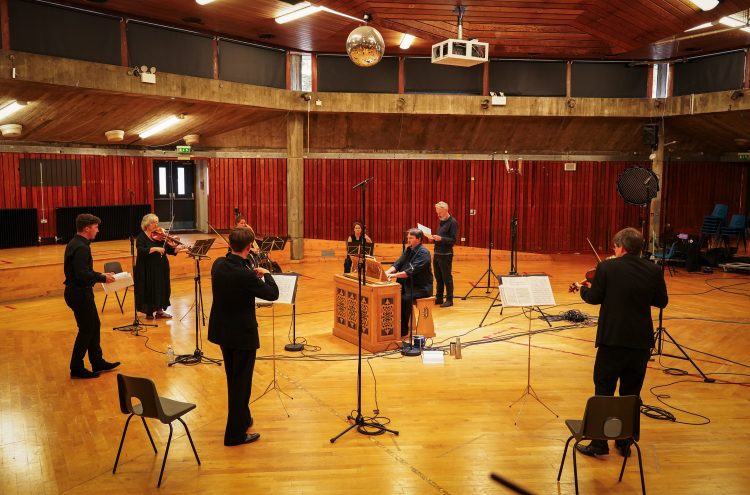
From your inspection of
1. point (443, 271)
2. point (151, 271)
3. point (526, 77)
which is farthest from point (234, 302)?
point (526, 77)

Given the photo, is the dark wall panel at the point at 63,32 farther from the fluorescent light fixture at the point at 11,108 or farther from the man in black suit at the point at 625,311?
the man in black suit at the point at 625,311

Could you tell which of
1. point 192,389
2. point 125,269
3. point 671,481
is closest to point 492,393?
point 671,481

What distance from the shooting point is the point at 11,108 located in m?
11.2

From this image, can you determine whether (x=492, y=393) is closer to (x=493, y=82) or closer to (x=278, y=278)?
(x=278, y=278)

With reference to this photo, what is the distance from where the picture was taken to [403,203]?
16000 millimetres

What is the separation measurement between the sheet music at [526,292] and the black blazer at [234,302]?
2.40 m

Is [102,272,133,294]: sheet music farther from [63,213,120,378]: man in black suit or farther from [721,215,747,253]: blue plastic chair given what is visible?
[721,215,747,253]: blue plastic chair

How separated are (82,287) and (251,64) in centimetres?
833

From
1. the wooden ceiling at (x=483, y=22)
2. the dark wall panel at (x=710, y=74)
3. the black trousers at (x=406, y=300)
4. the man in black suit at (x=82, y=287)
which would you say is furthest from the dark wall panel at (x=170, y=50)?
the dark wall panel at (x=710, y=74)

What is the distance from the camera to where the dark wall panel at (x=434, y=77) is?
47.5 ft

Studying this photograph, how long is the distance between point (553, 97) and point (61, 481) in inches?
519

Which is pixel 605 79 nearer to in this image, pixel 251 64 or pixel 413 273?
pixel 251 64

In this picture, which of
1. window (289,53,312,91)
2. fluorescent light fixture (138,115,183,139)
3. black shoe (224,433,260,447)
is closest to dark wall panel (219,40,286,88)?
window (289,53,312,91)

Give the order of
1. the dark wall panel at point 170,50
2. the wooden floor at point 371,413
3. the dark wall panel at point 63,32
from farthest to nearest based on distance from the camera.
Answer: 1. the dark wall panel at point 170,50
2. the dark wall panel at point 63,32
3. the wooden floor at point 371,413
